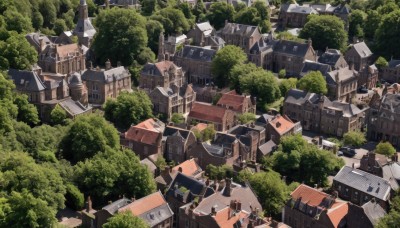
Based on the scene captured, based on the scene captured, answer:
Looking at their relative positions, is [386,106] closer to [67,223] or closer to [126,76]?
[126,76]

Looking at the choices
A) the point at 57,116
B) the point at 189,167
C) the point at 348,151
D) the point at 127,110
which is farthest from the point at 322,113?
the point at 57,116

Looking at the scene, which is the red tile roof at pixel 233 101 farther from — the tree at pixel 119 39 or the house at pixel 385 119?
the tree at pixel 119 39

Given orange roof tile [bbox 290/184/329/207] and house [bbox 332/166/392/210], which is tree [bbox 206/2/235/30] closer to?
house [bbox 332/166/392/210]

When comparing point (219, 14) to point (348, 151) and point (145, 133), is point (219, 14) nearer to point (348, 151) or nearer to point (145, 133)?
point (348, 151)

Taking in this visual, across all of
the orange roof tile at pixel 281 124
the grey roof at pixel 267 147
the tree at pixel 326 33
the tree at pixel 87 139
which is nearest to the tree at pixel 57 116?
the tree at pixel 87 139

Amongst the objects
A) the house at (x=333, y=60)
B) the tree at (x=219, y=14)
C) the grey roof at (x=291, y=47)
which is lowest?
the house at (x=333, y=60)

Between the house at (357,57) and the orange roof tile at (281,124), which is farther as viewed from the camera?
the house at (357,57)

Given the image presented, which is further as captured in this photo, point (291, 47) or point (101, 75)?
point (291, 47)

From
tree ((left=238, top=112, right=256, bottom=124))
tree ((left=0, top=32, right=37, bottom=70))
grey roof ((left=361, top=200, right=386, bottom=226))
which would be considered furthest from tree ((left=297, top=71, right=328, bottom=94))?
tree ((left=0, top=32, right=37, bottom=70))
